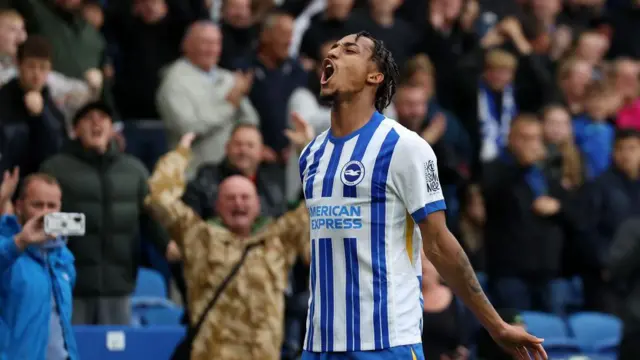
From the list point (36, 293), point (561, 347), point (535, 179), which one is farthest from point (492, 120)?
point (36, 293)

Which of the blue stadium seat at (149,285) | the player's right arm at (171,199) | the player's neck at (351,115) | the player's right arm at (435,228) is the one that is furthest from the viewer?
the blue stadium seat at (149,285)

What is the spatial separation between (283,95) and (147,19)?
1503 millimetres

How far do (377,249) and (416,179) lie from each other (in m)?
0.34

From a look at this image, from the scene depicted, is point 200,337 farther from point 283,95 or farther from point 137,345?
point 283,95

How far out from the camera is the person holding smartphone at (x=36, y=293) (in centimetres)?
845

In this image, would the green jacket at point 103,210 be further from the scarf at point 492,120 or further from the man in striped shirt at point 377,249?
the scarf at point 492,120

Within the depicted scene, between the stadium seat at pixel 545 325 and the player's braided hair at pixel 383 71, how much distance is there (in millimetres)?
6078

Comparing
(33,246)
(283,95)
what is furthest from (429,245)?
(283,95)

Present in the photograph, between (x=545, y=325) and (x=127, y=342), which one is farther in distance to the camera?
(x=545, y=325)

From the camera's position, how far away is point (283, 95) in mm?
13398

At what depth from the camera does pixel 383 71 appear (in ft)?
20.4

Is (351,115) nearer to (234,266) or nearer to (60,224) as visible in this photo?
(60,224)

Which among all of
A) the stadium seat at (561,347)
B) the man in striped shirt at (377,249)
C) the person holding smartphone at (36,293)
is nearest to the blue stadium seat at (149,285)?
the person holding smartphone at (36,293)

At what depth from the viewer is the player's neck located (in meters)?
6.17
